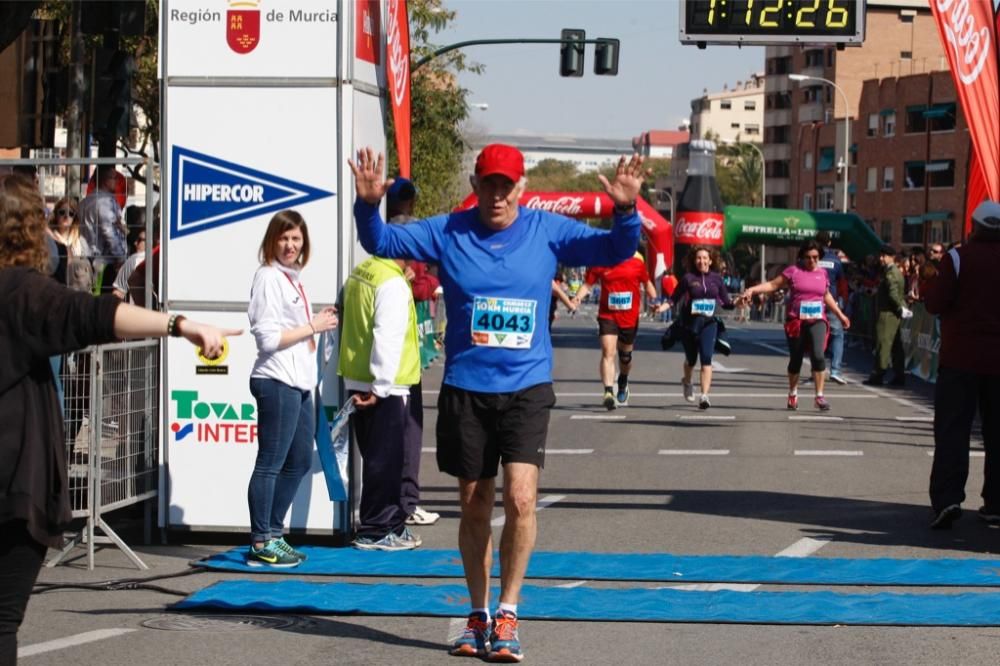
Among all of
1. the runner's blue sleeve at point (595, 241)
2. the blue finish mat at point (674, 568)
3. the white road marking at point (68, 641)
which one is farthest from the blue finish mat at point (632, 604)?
the runner's blue sleeve at point (595, 241)

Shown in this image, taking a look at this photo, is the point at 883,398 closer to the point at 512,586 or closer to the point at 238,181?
the point at 238,181

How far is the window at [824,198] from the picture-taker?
115037 mm

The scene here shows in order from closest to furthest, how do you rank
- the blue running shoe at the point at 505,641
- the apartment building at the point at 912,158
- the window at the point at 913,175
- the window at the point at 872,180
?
the blue running shoe at the point at 505,641
the apartment building at the point at 912,158
the window at the point at 913,175
the window at the point at 872,180

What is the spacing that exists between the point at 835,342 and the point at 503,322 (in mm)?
18531

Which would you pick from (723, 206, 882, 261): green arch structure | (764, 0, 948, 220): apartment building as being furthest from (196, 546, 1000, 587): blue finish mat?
(764, 0, 948, 220): apartment building

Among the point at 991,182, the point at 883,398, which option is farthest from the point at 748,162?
the point at 991,182

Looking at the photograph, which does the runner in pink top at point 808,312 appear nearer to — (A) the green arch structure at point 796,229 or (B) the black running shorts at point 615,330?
(B) the black running shorts at point 615,330

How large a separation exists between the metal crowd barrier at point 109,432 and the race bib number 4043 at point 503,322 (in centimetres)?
294

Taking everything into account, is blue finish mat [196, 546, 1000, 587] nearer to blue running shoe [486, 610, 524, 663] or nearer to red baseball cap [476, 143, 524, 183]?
blue running shoe [486, 610, 524, 663]

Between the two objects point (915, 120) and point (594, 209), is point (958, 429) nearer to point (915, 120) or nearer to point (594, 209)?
point (594, 209)

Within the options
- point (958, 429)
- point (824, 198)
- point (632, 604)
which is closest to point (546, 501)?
point (958, 429)

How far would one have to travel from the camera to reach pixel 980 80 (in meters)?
12.5

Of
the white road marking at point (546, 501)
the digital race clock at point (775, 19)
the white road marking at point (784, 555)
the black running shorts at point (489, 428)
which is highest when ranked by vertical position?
the digital race clock at point (775, 19)

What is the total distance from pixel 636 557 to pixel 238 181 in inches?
124
